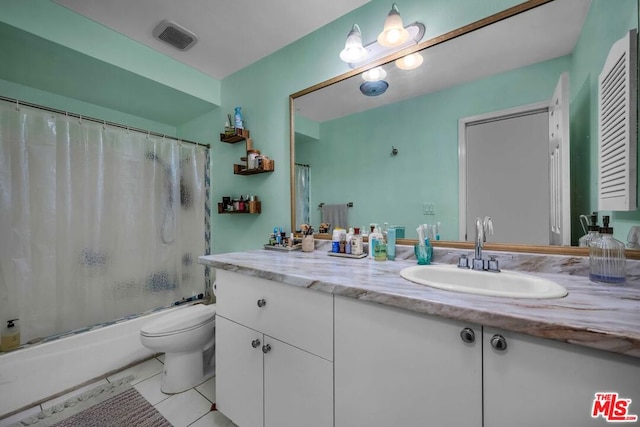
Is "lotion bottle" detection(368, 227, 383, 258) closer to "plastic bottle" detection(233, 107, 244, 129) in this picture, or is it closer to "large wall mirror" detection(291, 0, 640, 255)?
"large wall mirror" detection(291, 0, 640, 255)

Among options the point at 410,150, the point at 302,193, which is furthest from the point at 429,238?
the point at 302,193

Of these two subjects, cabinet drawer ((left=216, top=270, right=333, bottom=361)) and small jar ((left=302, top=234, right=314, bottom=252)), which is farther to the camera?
small jar ((left=302, top=234, right=314, bottom=252))

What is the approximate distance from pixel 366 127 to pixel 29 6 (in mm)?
1974

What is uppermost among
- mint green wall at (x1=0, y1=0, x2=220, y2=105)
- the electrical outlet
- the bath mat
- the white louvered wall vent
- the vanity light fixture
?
mint green wall at (x1=0, y1=0, x2=220, y2=105)

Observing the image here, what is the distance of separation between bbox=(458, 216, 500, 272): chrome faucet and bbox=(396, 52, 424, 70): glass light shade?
0.85 metres

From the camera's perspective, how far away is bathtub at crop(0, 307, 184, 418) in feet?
4.42

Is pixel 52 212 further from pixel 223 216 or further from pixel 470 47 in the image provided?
pixel 470 47

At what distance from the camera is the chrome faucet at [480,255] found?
3.14 ft

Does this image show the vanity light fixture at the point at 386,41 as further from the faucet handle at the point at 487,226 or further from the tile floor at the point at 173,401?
the tile floor at the point at 173,401

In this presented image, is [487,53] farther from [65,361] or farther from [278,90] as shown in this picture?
[65,361]

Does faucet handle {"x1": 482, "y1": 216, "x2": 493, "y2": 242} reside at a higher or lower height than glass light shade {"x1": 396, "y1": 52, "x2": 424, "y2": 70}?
lower

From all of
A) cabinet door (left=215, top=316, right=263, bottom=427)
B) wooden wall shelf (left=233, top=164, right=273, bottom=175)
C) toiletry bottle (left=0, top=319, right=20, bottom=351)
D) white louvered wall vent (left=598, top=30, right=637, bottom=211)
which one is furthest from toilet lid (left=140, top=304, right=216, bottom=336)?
white louvered wall vent (left=598, top=30, right=637, bottom=211)

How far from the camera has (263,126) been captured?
6.24 feet
